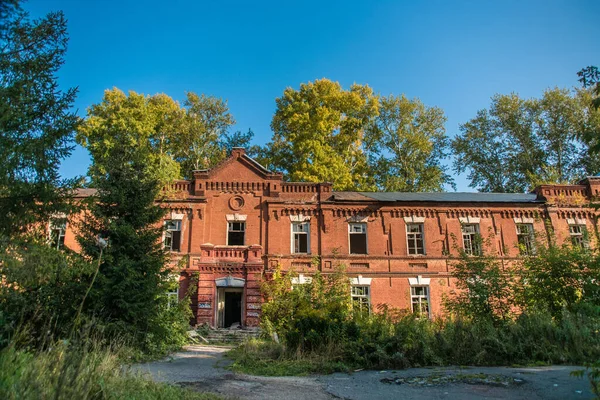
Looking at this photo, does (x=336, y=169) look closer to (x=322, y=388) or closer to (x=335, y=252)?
(x=335, y=252)

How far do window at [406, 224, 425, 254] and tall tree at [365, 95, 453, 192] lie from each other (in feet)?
35.8

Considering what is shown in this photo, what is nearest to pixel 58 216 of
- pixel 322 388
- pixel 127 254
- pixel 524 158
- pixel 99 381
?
pixel 127 254

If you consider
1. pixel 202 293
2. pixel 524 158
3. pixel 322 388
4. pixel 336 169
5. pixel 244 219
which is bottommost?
pixel 322 388

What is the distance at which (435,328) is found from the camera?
44.6 feet

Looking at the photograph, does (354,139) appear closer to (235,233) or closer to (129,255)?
(235,233)

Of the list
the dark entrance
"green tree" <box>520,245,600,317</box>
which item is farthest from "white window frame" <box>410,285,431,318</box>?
the dark entrance

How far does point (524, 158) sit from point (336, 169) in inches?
683

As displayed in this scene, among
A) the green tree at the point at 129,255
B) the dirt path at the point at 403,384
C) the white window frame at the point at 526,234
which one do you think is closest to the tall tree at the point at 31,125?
the green tree at the point at 129,255

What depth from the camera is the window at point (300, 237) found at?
78.6 ft

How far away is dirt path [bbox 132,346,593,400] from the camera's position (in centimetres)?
827

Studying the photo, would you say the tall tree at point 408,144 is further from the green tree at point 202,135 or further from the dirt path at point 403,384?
the dirt path at point 403,384

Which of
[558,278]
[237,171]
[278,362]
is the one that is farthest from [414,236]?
[278,362]

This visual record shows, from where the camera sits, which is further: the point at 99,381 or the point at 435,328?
the point at 435,328

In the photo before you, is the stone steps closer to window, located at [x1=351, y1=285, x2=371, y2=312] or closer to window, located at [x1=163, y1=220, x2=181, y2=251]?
window, located at [x1=163, y1=220, x2=181, y2=251]
